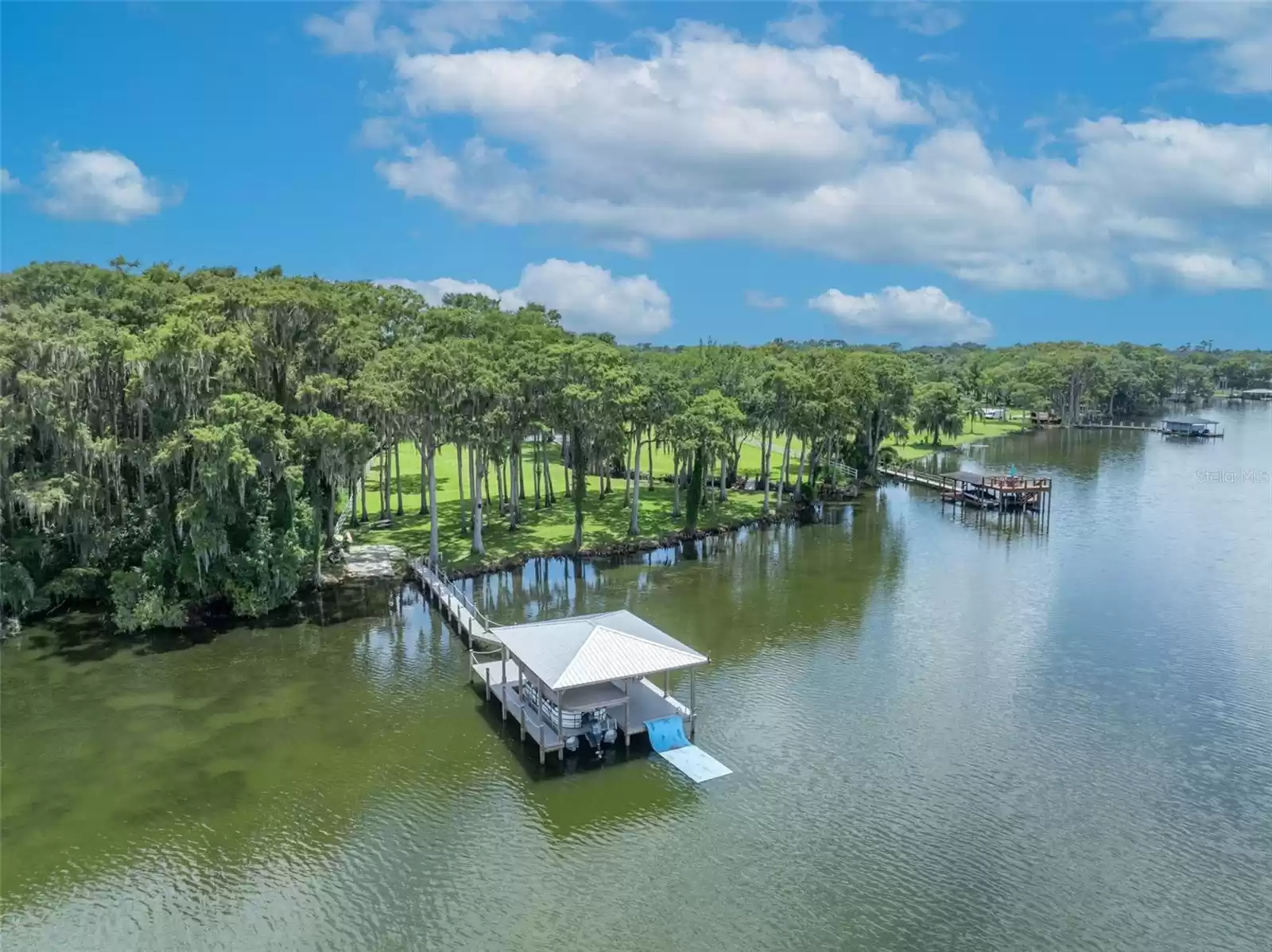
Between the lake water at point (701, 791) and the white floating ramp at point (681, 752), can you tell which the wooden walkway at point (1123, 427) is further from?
the white floating ramp at point (681, 752)

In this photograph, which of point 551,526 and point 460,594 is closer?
point 460,594

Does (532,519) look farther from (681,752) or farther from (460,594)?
(681,752)

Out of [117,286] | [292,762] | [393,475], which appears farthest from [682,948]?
[393,475]

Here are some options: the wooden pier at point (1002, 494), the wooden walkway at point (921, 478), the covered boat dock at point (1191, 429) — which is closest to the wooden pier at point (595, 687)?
the wooden pier at point (1002, 494)

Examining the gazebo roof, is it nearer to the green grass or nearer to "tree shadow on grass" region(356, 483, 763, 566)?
the green grass

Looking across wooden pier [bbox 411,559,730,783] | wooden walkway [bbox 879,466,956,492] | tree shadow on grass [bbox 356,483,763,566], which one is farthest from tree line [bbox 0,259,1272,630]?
wooden walkway [bbox 879,466,956,492]

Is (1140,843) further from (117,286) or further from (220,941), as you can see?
(117,286)

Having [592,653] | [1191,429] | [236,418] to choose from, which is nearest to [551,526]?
[236,418]
